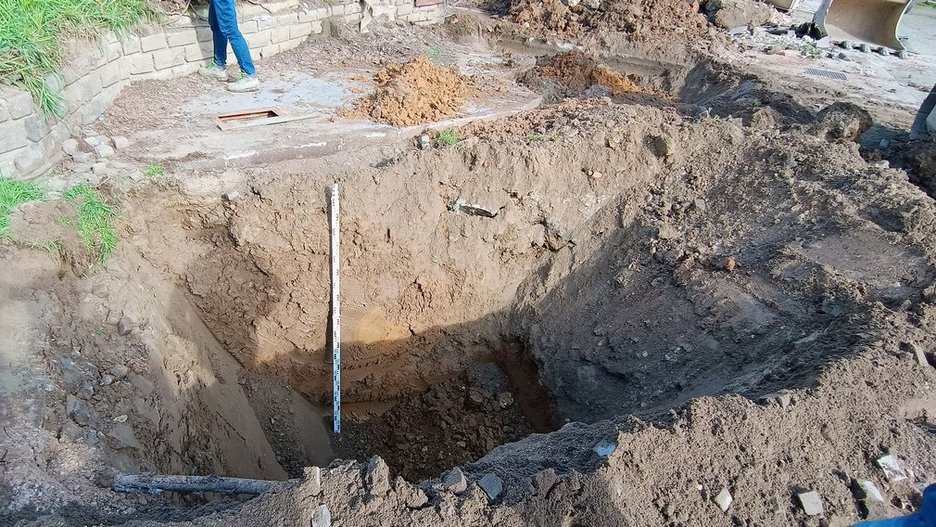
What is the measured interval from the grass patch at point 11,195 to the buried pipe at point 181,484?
76.6 inches

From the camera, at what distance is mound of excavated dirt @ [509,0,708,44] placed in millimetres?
9195

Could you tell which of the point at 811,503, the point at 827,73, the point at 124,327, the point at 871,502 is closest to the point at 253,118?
the point at 124,327

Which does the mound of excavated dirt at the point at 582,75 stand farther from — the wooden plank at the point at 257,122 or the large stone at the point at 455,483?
the large stone at the point at 455,483

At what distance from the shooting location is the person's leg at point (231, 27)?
5465 millimetres

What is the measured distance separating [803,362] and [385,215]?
3.21 m

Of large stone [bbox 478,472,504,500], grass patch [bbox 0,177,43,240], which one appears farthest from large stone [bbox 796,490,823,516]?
grass patch [bbox 0,177,43,240]

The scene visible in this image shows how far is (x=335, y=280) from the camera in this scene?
15.5ft

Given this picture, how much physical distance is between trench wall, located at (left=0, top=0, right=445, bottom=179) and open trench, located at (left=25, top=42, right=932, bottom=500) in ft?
2.87

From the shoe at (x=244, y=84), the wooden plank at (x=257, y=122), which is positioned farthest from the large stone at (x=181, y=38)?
the wooden plank at (x=257, y=122)

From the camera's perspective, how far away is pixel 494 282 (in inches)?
202

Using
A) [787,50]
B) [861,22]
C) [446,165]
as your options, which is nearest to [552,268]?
[446,165]

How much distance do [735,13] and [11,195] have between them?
1089cm

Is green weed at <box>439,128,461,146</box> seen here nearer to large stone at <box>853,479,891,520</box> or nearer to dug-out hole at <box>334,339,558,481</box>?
dug-out hole at <box>334,339,558,481</box>

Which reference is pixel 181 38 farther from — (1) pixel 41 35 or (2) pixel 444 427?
(2) pixel 444 427
